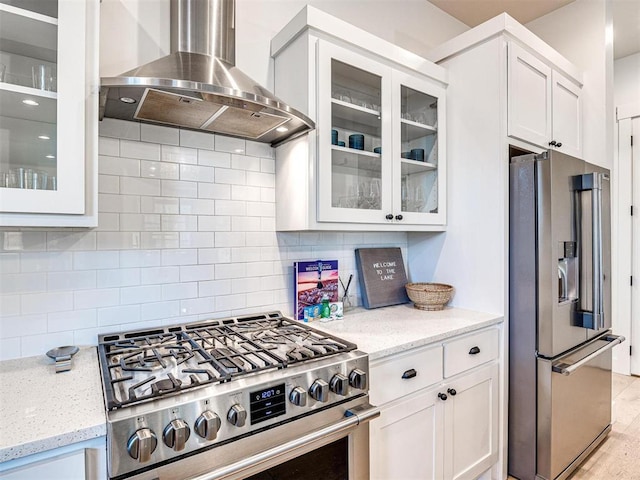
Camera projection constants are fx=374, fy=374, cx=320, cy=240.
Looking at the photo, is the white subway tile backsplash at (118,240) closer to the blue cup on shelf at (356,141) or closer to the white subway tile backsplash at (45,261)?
the white subway tile backsplash at (45,261)

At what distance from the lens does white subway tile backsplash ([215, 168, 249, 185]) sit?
5.69 feet

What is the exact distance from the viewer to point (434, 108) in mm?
2135

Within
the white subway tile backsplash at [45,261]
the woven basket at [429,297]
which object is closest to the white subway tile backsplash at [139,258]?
the white subway tile backsplash at [45,261]

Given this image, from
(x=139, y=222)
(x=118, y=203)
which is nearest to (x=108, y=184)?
(x=118, y=203)

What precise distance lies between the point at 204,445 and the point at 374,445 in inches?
28.0

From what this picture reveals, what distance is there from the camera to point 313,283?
6.38 ft

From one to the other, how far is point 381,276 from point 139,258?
131 centimetres

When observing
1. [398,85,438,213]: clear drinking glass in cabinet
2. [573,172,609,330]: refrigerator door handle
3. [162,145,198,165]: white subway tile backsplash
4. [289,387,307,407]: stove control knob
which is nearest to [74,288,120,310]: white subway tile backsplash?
[162,145,198,165]: white subway tile backsplash

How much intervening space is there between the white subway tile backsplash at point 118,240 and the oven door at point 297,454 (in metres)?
0.87

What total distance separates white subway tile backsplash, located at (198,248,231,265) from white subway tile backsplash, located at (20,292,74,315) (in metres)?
0.51

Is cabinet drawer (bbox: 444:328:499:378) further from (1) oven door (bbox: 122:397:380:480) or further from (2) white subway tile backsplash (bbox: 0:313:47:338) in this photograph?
(2) white subway tile backsplash (bbox: 0:313:47:338)

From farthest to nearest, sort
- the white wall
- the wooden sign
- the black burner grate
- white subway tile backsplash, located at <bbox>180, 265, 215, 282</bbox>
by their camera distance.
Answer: the white wall < the wooden sign < white subway tile backsplash, located at <bbox>180, 265, 215, 282</bbox> < the black burner grate

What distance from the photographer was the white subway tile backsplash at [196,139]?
5.37ft

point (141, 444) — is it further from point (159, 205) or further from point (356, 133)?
point (356, 133)
